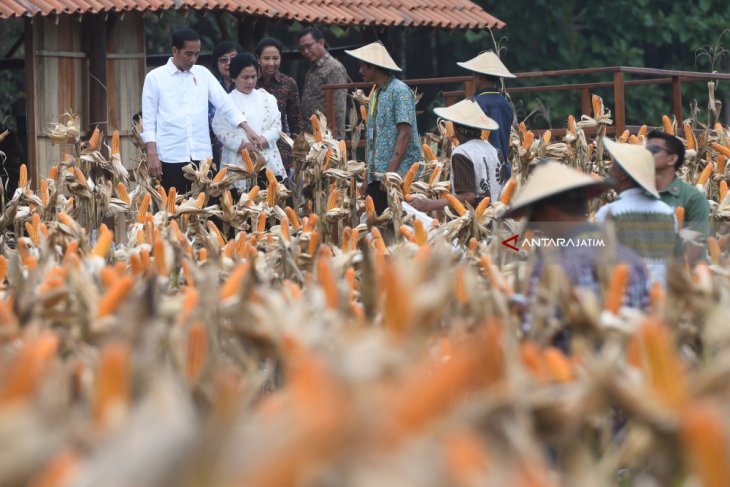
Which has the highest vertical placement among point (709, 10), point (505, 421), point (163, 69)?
point (709, 10)

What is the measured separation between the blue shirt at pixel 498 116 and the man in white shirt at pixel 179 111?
1.73 metres

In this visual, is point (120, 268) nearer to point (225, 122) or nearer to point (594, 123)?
point (225, 122)

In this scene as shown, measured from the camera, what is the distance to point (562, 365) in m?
3.00

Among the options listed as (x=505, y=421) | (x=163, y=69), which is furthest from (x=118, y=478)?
(x=163, y=69)

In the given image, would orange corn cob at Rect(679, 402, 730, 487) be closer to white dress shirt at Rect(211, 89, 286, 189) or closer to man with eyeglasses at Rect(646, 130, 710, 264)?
man with eyeglasses at Rect(646, 130, 710, 264)

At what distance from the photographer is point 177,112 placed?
9.48 meters

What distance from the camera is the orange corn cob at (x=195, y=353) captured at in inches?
119

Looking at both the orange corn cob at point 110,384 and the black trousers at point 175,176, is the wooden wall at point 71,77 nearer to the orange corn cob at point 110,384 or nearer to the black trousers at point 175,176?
the black trousers at point 175,176

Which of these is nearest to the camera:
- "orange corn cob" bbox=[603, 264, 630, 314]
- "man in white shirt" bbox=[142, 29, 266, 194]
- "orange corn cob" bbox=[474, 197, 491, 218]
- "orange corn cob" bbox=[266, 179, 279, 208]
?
"orange corn cob" bbox=[603, 264, 630, 314]

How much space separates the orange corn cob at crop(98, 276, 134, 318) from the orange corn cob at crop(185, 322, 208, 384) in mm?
415

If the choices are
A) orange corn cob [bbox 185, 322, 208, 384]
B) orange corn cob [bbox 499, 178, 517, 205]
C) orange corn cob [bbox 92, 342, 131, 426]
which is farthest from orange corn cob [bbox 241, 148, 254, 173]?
orange corn cob [bbox 92, 342, 131, 426]

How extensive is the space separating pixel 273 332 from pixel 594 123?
769cm

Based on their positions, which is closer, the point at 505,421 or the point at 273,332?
the point at 505,421

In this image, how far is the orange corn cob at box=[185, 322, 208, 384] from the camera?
9.89 ft
